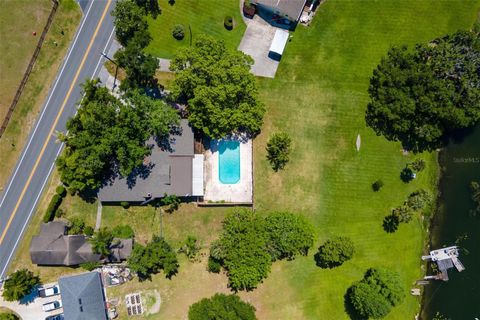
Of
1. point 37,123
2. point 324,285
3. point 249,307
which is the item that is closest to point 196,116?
point 37,123

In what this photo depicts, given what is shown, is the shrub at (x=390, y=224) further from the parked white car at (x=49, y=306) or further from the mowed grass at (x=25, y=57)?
the mowed grass at (x=25, y=57)

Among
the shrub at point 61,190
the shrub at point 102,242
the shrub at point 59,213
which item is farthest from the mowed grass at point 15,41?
the shrub at point 102,242

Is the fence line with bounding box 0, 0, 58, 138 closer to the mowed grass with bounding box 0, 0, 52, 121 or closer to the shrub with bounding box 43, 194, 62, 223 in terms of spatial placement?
the mowed grass with bounding box 0, 0, 52, 121

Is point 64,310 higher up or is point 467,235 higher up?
point 467,235

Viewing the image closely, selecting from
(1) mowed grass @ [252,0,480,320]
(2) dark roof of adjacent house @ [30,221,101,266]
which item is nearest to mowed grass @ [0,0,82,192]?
(2) dark roof of adjacent house @ [30,221,101,266]

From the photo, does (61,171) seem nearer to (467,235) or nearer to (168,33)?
(168,33)

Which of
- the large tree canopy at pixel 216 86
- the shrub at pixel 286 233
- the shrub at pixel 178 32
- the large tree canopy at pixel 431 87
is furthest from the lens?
the shrub at pixel 178 32
